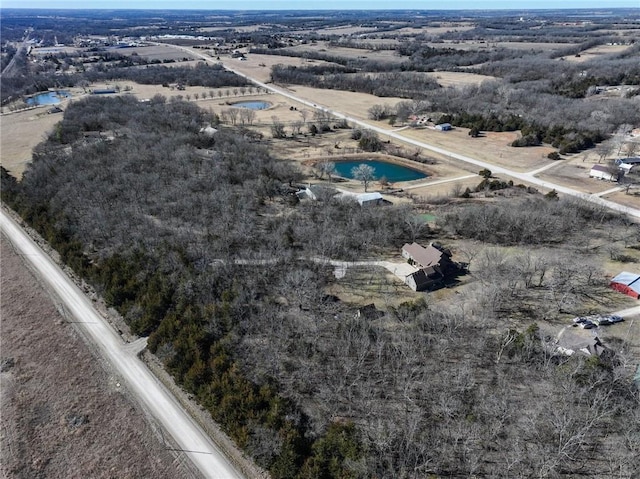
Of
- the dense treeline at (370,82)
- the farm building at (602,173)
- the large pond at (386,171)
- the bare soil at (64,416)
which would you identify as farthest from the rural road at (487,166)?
the bare soil at (64,416)

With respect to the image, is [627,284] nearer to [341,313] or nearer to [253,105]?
[341,313]

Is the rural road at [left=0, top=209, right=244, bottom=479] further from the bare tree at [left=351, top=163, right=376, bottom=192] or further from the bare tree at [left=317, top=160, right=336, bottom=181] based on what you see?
the bare tree at [left=351, top=163, right=376, bottom=192]

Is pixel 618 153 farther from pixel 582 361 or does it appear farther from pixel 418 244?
pixel 582 361

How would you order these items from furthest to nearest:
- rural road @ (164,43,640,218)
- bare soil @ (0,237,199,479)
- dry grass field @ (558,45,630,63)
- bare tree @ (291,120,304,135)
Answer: dry grass field @ (558,45,630,63)
bare tree @ (291,120,304,135)
rural road @ (164,43,640,218)
bare soil @ (0,237,199,479)

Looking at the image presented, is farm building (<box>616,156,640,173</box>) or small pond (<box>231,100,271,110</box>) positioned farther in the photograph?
small pond (<box>231,100,271,110</box>)

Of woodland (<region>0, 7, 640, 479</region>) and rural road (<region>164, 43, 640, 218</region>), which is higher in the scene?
rural road (<region>164, 43, 640, 218</region>)

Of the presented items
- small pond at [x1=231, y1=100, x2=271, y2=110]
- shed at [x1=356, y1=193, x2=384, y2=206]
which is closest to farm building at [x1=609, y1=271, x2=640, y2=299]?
shed at [x1=356, y1=193, x2=384, y2=206]

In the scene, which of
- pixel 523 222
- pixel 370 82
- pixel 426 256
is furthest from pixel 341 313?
pixel 370 82

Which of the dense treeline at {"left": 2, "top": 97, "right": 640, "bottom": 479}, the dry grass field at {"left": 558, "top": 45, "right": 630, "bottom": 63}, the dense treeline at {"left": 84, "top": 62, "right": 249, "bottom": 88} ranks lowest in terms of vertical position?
the dense treeline at {"left": 2, "top": 97, "right": 640, "bottom": 479}
